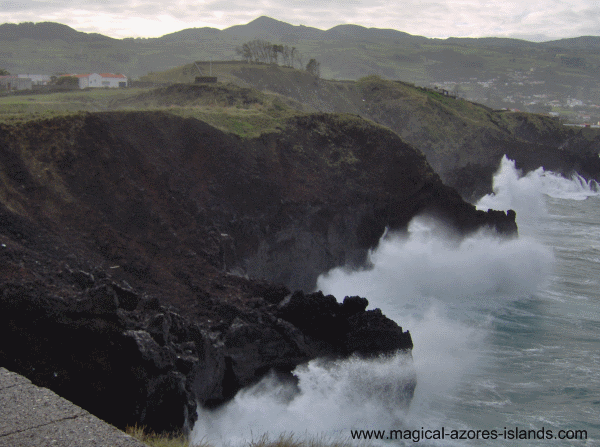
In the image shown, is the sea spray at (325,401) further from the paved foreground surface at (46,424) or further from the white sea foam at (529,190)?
the white sea foam at (529,190)

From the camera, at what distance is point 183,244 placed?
53.3 feet

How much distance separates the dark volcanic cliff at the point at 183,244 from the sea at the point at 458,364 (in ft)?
1.94

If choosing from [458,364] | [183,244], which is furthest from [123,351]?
[458,364]

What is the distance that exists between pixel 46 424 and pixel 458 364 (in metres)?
13.6

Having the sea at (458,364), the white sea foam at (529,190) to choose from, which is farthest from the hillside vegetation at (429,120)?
the sea at (458,364)

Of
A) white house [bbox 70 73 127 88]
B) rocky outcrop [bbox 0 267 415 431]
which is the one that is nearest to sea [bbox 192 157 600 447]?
rocky outcrop [bbox 0 267 415 431]

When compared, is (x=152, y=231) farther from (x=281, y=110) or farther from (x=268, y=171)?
(x=281, y=110)

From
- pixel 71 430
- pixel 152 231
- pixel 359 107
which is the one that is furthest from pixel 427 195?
pixel 359 107

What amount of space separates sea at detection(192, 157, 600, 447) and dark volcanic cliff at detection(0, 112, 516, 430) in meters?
0.59

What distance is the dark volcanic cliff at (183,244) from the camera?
31.0ft

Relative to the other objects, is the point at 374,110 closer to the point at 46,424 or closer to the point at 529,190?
the point at 529,190

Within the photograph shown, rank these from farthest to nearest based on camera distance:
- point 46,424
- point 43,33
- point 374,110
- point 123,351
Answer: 1. point 43,33
2. point 374,110
3. point 123,351
4. point 46,424

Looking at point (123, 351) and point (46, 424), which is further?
point (123, 351)

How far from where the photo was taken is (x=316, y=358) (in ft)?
43.1
